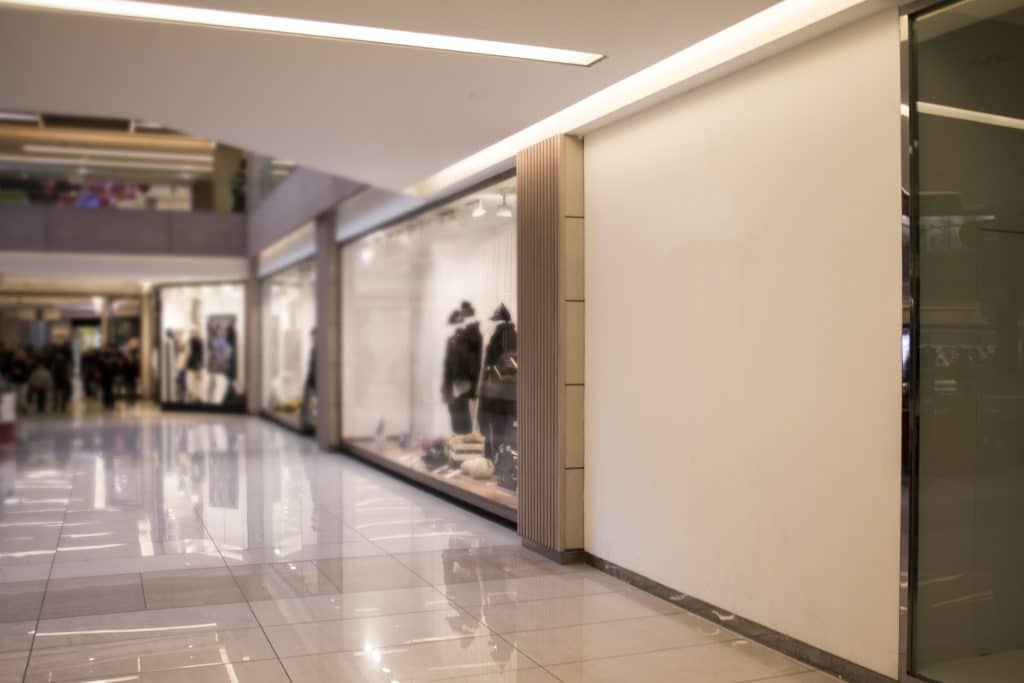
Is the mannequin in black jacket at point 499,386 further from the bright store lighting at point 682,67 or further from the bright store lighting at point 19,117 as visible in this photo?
the bright store lighting at point 19,117

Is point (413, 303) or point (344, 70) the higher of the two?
point (344, 70)

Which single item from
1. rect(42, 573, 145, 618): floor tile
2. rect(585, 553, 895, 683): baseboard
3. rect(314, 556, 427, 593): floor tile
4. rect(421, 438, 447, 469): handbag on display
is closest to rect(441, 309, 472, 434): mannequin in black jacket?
rect(421, 438, 447, 469): handbag on display

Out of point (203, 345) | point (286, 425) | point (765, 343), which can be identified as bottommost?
point (286, 425)

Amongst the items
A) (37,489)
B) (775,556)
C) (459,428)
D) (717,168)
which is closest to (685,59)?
(717,168)

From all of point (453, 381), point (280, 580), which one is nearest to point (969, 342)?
point (280, 580)

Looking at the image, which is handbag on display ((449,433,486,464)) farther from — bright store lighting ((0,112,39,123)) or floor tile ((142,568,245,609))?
bright store lighting ((0,112,39,123))

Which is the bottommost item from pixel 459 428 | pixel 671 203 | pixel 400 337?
pixel 459 428

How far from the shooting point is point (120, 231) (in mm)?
21172

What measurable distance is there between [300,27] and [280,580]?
12.1ft

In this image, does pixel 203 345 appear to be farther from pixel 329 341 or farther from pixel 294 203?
pixel 329 341

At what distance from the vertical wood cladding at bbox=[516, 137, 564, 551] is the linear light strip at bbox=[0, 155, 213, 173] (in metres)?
16.3

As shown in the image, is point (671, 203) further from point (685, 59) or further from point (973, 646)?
point (973, 646)

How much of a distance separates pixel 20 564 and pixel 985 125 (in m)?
6.95

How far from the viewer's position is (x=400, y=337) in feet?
40.6
